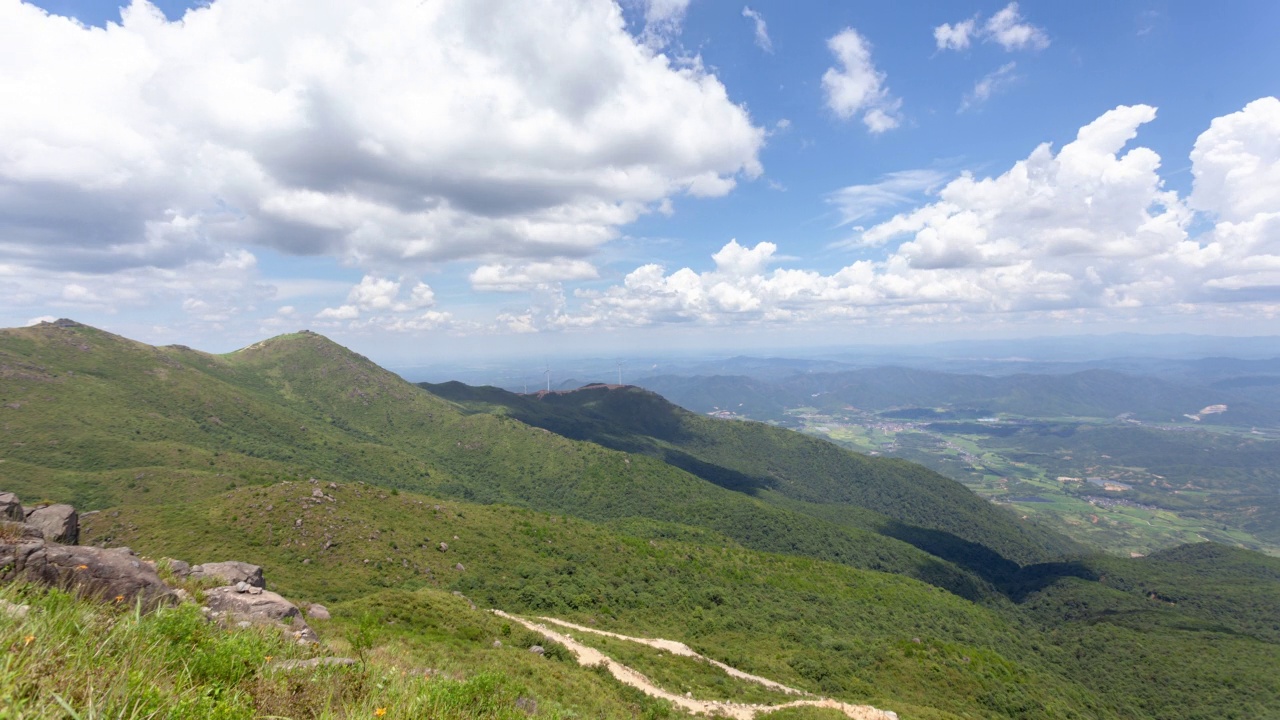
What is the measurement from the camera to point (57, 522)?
22.9 meters

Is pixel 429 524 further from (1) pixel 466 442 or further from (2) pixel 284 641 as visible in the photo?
(1) pixel 466 442

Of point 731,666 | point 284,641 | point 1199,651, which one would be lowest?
point 1199,651

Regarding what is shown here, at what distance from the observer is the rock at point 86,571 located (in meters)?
11.5

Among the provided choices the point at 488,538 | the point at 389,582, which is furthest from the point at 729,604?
the point at 389,582

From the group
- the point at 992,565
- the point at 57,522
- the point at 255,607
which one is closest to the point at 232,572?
the point at 57,522

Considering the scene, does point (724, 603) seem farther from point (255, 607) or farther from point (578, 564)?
point (255, 607)

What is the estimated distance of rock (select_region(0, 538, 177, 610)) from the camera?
1149cm

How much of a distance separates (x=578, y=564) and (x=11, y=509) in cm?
5442

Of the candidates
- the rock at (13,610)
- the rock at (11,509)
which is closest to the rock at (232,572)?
the rock at (11,509)

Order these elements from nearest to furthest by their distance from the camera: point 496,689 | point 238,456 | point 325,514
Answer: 1. point 496,689
2. point 325,514
3. point 238,456

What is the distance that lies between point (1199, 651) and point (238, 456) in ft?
612

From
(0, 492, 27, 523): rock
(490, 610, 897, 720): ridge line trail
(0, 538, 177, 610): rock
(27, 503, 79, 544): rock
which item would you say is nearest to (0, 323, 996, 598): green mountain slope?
(27, 503, 79, 544): rock

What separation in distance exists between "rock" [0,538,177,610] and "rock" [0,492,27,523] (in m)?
8.81

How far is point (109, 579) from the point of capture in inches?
542
